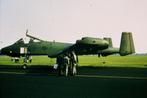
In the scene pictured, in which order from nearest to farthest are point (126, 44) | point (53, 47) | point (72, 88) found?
point (72, 88), point (53, 47), point (126, 44)

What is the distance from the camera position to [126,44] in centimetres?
3719

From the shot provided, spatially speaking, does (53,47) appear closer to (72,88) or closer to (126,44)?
(126,44)

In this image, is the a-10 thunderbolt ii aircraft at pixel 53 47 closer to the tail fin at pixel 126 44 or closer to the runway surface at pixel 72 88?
the tail fin at pixel 126 44

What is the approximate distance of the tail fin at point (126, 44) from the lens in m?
37.1

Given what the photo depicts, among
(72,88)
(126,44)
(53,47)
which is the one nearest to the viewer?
(72,88)

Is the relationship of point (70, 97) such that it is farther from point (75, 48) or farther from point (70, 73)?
point (75, 48)

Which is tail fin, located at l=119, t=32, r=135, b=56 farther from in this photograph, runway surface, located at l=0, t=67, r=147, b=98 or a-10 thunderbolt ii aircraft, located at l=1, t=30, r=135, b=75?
runway surface, located at l=0, t=67, r=147, b=98

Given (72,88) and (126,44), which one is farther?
(126,44)

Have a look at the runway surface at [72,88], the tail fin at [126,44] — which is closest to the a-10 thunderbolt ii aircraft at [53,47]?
the tail fin at [126,44]

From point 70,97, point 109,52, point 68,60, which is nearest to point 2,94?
point 70,97

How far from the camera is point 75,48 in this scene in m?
32.1

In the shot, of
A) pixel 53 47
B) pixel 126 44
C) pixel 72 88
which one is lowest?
pixel 72 88

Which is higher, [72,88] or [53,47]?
[53,47]

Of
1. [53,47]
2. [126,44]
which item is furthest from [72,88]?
[126,44]
